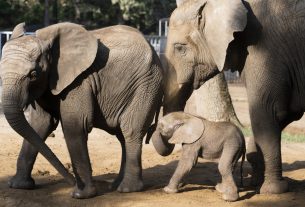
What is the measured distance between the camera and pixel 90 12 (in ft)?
127

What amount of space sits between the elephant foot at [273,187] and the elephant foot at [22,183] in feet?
8.35

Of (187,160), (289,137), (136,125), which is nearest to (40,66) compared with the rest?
(136,125)

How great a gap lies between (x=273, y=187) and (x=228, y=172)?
2.31ft

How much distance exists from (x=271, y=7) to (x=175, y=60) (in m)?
1.18

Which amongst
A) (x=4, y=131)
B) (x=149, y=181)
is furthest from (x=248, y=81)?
(x=4, y=131)

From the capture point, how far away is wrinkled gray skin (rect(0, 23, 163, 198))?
6.31m

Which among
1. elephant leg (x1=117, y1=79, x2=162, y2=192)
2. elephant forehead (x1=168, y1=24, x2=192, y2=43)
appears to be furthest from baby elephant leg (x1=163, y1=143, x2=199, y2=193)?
elephant forehead (x1=168, y1=24, x2=192, y2=43)

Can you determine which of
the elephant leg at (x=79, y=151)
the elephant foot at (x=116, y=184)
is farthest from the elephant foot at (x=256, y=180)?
the elephant leg at (x=79, y=151)

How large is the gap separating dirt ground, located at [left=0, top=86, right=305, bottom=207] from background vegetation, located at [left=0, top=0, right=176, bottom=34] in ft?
80.2

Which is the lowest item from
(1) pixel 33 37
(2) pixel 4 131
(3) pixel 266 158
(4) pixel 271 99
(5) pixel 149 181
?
(2) pixel 4 131

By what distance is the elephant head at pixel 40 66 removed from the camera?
245 inches

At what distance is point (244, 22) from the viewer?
21.8 ft

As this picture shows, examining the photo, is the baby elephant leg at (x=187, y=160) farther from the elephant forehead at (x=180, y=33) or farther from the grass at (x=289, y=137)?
the grass at (x=289, y=137)

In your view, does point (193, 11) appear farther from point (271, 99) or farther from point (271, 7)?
point (271, 99)
